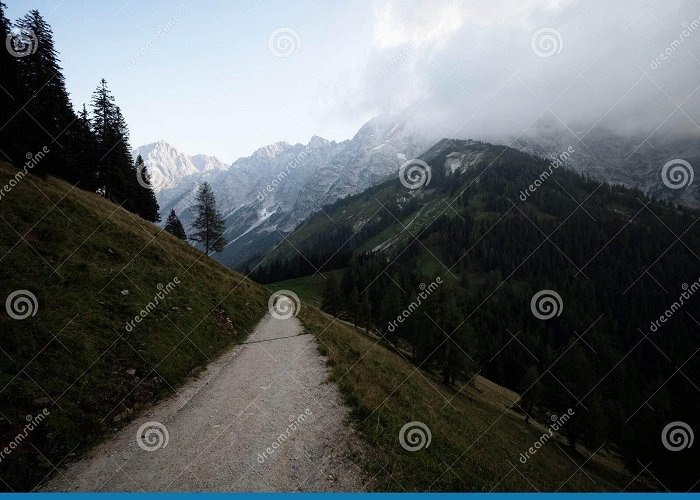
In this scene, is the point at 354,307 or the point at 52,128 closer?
the point at 52,128

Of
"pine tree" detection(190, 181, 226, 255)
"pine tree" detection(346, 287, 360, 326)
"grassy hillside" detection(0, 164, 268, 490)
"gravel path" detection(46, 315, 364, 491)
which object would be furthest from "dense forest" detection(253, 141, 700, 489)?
"gravel path" detection(46, 315, 364, 491)

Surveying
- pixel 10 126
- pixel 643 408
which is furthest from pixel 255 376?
pixel 643 408

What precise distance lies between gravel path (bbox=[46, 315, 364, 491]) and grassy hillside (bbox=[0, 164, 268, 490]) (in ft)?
3.32

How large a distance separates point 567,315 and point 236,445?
15549cm

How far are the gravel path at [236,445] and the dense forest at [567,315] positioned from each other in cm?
3644

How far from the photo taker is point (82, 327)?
1289 centimetres

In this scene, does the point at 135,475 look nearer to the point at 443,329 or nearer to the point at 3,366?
the point at 3,366

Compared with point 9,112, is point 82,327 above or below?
above

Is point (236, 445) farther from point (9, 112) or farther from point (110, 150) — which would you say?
point (110, 150)

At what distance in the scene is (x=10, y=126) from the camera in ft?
91.6

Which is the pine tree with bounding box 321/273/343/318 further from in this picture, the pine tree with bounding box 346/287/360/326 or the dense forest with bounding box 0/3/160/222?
the dense forest with bounding box 0/3/160/222

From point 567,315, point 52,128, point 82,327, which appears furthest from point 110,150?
point 567,315

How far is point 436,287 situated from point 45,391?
45.1m

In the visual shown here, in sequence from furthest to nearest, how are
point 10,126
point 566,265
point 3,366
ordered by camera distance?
point 566,265, point 10,126, point 3,366
